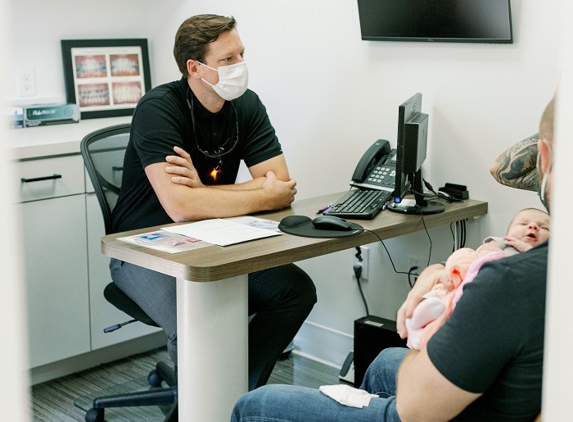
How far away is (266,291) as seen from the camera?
101 inches

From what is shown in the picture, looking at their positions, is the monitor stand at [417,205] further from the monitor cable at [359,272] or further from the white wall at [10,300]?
the white wall at [10,300]

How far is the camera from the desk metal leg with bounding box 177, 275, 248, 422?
7.02ft

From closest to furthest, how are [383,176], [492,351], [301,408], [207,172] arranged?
[492,351] → [301,408] → [207,172] → [383,176]

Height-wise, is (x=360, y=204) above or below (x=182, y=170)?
below

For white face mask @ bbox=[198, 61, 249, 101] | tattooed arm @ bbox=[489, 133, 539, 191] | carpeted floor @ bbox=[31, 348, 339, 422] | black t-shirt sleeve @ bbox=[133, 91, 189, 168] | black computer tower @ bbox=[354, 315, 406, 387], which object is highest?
white face mask @ bbox=[198, 61, 249, 101]

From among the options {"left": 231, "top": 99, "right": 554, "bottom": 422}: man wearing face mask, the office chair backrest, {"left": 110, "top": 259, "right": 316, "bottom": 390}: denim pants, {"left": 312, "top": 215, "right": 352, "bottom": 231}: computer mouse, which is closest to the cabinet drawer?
the office chair backrest

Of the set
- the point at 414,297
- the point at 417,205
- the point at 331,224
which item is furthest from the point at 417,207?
the point at 414,297

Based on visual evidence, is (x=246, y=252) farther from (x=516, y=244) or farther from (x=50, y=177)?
(x=50, y=177)

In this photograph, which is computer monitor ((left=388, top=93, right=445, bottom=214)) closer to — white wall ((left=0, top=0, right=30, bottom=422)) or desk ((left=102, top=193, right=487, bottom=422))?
desk ((left=102, top=193, right=487, bottom=422))

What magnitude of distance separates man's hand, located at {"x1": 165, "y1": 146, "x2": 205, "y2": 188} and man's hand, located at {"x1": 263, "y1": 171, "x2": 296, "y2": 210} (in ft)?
0.72

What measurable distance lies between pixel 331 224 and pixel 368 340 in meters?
0.80

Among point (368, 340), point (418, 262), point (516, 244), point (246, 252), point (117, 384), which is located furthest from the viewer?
point (117, 384)

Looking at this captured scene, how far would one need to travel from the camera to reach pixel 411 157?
2.53 meters

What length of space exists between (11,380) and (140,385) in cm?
264
